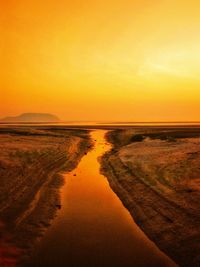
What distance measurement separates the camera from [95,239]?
1157 cm

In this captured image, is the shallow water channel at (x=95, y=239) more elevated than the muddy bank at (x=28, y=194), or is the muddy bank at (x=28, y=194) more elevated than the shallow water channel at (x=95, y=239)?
the muddy bank at (x=28, y=194)

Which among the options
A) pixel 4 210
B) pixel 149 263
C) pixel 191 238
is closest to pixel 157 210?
pixel 191 238

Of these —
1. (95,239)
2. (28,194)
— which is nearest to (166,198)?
(95,239)

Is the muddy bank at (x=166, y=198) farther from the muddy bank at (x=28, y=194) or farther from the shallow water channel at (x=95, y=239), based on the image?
the muddy bank at (x=28, y=194)

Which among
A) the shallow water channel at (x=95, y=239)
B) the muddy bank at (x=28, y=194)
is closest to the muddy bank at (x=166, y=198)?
the shallow water channel at (x=95, y=239)

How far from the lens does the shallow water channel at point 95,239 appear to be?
9.85m

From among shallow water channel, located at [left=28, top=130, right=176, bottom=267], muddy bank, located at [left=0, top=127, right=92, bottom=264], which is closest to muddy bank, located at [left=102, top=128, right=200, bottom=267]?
shallow water channel, located at [left=28, top=130, right=176, bottom=267]

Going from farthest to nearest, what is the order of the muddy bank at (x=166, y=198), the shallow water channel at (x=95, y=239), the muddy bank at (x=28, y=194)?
the muddy bank at (x=28, y=194), the muddy bank at (x=166, y=198), the shallow water channel at (x=95, y=239)

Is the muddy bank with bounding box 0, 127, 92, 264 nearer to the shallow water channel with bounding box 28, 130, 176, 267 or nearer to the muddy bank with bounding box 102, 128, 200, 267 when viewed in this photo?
the shallow water channel with bounding box 28, 130, 176, 267

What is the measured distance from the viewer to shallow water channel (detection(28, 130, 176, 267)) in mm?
9852

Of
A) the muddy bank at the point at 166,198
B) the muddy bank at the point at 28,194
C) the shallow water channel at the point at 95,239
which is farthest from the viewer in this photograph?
the muddy bank at the point at 28,194

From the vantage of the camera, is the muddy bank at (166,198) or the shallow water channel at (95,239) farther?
the muddy bank at (166,198)

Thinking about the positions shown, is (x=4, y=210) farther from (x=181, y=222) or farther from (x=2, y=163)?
(x=2, y=163)

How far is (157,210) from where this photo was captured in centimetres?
1484
